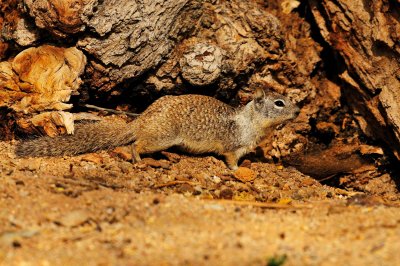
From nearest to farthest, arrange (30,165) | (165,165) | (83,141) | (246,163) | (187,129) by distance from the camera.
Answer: (30,165), (83,141), (165,165), (187,129), (246,163)

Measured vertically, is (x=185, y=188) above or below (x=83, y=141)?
below

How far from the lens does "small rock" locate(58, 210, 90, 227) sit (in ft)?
15.7

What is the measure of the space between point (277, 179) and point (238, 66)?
1.78 m

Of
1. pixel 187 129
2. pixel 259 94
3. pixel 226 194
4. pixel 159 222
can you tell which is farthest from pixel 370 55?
pixel 159 222

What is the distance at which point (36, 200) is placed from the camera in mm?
5172

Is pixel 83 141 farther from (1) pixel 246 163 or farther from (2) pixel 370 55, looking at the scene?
(2) pixel 370 55

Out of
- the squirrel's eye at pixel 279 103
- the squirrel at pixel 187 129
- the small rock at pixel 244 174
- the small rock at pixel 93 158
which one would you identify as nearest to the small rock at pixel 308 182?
the small rock at pixel 244 174

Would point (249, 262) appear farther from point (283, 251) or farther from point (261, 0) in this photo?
point (261, 0)

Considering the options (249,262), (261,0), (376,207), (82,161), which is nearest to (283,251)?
(249,262)

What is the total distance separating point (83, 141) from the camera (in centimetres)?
720

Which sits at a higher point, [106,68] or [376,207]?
[106,68]

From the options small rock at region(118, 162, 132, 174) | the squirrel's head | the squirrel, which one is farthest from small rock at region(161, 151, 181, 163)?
the squirrel's head

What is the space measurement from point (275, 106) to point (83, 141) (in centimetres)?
295

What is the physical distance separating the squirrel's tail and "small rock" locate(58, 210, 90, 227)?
215cm
